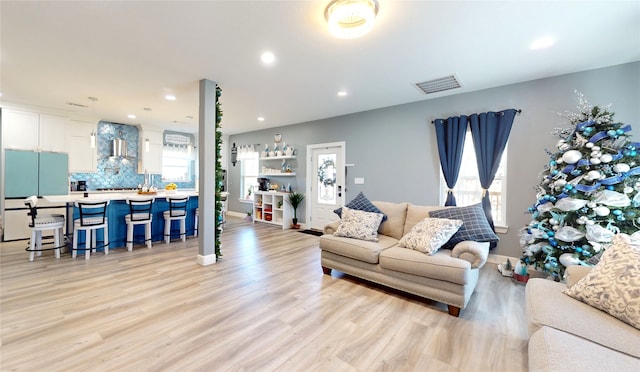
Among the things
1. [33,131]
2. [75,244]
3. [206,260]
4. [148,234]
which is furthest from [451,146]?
[33,131]

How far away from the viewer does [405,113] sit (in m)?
4.80

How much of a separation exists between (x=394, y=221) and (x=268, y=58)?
2676 millimetres

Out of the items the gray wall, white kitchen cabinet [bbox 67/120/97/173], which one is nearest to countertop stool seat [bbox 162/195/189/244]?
the gray wall

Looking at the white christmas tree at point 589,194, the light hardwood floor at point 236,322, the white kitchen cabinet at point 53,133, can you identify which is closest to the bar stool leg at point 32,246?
the light hardwood floor at point 236,322

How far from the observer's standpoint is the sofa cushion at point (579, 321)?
1.29 meters

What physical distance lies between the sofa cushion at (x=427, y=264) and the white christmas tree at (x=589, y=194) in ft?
3.84

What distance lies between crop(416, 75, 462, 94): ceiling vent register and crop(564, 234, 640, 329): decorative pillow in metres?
2.71

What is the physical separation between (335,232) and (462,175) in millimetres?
2519

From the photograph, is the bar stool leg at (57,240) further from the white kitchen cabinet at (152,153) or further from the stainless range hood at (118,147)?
the white kitchen cabinet at (152,153)

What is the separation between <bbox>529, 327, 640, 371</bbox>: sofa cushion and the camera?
111 cm

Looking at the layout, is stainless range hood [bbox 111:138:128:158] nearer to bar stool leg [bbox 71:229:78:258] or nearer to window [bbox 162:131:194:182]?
window [bbox 162:131:194:182]

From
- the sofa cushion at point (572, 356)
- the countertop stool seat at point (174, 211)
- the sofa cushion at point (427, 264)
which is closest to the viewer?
the sofa cushion at point (572, 356)

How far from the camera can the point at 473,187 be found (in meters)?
4.21

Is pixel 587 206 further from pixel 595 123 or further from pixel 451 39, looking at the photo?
pixel 451 39
